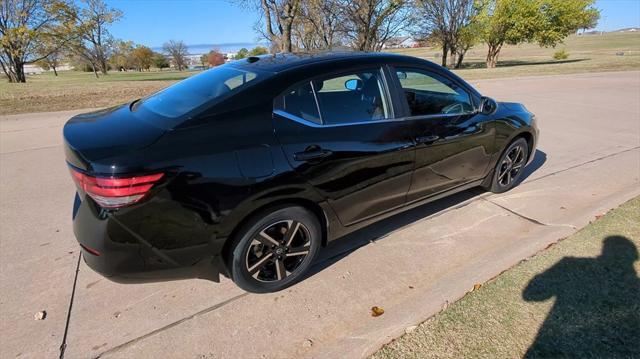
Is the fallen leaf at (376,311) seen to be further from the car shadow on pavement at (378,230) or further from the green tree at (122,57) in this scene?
the green tree at (122,57)

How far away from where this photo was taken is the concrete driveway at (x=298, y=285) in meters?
2.31

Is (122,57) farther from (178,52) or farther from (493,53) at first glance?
(493,53)

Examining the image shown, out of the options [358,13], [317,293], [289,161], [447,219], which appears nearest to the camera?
[289,161]

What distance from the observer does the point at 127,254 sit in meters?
2.18

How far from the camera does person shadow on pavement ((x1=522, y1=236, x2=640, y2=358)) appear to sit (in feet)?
7.03

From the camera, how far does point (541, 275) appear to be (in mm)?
2781

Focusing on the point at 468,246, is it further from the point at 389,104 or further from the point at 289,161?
the point at 289,161

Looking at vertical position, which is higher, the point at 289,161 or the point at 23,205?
the point at 289,161

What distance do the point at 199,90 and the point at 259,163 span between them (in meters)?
0.86

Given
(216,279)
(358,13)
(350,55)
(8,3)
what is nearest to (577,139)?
(350,55)

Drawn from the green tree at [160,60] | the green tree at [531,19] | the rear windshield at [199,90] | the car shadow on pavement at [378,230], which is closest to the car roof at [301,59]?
the rear windshield at [199,90]

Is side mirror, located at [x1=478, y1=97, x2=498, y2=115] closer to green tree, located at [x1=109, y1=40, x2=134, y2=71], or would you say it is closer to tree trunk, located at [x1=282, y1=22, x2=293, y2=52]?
tree trunk, located at [x1=282, y1=22, x2=293, y2=52]

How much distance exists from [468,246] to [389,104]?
1466 mm

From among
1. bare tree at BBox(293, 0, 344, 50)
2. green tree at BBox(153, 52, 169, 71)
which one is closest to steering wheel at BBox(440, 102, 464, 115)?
bare tree at BBox(293, 0, 344, 50)
